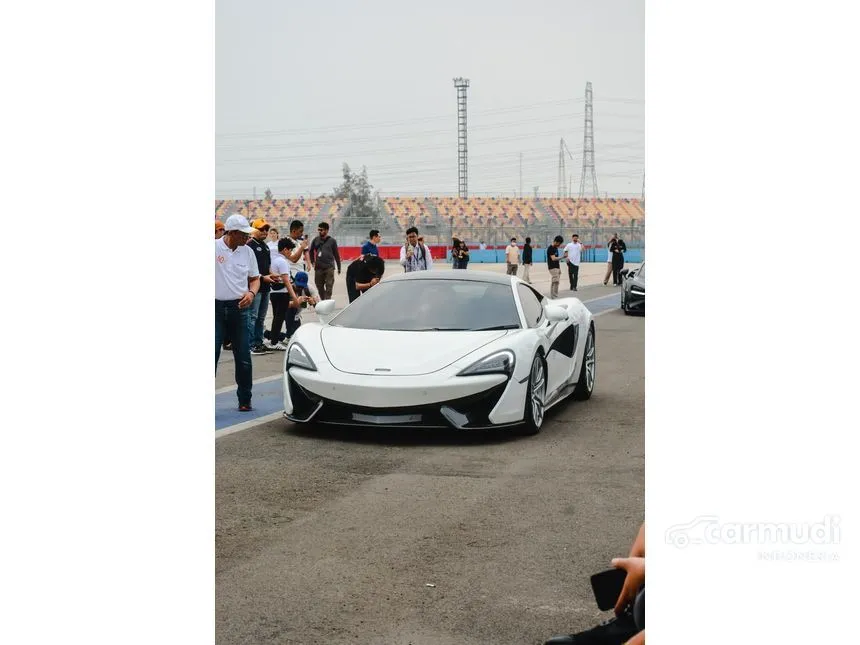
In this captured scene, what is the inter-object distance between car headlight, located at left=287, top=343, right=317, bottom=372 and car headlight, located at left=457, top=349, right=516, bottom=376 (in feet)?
3.80

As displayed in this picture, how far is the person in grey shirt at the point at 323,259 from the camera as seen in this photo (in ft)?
57.3

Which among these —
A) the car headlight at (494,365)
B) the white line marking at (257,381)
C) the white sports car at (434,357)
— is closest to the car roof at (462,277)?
the white sports car at (434,357)

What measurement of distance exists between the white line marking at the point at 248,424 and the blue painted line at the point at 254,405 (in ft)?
0.16

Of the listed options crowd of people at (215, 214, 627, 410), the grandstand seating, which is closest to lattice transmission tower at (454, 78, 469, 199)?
the grandstand seating

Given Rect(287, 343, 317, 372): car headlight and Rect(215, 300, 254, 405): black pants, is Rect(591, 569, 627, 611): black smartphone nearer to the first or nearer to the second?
Rect(287, 343, 317, 372): car headlight

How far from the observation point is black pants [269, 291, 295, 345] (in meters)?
14.0

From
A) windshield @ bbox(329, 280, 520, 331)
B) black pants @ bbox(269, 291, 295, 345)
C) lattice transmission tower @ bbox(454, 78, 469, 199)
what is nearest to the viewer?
windshield @ bbox(329, 280, 520, 331)

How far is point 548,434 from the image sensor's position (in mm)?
8406

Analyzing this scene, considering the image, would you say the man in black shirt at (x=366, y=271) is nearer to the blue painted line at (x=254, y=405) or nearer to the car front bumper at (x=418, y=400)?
the blue painted line at (x=254, y=405)
